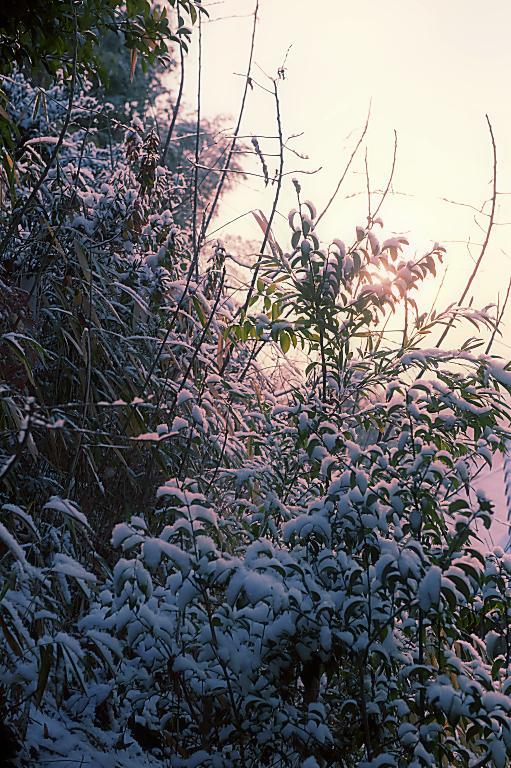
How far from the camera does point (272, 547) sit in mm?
1662

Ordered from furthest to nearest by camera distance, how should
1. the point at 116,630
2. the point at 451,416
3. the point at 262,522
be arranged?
the point at 262,522 → the point at 451,416 → the point at 116,630

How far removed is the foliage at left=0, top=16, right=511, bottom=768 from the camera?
1.57 meters

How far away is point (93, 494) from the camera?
8.36 ft

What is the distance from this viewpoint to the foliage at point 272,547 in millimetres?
1574

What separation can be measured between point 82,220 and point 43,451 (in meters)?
0.89

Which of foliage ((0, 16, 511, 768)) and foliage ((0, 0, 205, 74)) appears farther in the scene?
foliage ((0, 0, 205, 74))

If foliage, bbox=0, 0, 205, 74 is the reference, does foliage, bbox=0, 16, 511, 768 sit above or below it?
below

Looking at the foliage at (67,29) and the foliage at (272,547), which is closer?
the foliage at (272,547)

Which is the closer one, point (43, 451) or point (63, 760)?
point (63, 760)

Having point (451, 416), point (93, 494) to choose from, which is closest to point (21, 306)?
point (93, 494)

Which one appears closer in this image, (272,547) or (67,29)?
(272,547)

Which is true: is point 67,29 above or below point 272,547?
above

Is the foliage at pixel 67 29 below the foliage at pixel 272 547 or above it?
above

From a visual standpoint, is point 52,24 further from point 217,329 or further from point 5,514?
point 5,514
